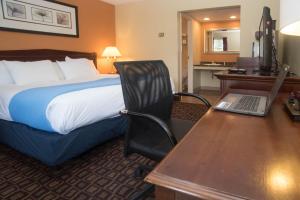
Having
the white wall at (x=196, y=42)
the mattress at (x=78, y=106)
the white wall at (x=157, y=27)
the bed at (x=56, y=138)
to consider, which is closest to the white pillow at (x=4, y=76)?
the mattress at (x=78, y=106)

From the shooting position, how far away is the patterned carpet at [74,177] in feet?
5.50

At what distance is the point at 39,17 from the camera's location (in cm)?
355

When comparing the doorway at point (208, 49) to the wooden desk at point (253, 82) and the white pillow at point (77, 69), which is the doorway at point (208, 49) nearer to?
the white pillow at point (77, 69)

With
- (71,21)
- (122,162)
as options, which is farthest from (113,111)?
(71,21)

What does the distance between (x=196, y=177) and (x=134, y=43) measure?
4.94m

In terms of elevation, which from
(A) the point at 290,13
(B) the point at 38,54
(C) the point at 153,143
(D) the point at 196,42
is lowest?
(C) the point at 153,143

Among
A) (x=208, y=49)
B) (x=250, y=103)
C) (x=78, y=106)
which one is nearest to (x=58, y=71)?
(x=78, y=106)

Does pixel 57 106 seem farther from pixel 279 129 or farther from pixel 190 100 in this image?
pixel 190 100

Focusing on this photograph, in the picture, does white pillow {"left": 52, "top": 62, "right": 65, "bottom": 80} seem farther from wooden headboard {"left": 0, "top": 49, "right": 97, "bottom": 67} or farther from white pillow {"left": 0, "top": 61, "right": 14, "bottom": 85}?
white pillow {"left": 0, "top": 61, "right": 14, "bottom": 85}

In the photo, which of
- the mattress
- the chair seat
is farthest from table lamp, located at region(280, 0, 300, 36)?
the mattress

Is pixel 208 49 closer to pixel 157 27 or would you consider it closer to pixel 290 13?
pixel 157 27

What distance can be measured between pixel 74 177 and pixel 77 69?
2.19 meters

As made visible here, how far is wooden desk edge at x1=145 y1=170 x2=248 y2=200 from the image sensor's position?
46 cm

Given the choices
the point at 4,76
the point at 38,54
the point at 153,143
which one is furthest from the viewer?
the point at 38,54
